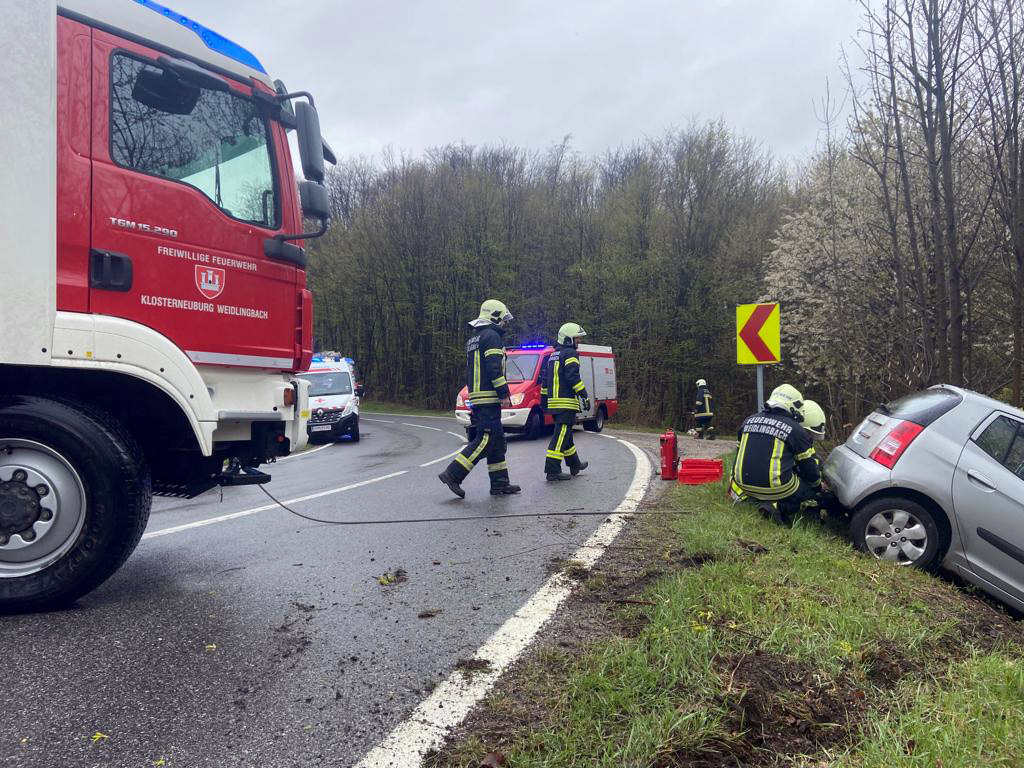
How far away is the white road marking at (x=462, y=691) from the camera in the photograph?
2.15 metres

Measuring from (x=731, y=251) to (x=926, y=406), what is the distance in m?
24.7

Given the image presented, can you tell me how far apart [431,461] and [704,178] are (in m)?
23.3

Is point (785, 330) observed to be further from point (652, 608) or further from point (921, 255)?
A: point (652, 608)

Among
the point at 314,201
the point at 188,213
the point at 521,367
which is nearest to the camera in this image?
the point at 188,213

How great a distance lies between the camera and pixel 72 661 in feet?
9.31

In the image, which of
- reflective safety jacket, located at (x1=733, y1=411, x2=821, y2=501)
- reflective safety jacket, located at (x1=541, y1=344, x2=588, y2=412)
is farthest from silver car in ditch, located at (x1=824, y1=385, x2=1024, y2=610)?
reflective safety jacket, located at (x1=541, y1=344, x2=588, y2=412)

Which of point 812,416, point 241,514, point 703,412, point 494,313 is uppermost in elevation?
point 494,313

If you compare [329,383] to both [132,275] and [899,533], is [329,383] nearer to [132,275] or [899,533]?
[132,275]

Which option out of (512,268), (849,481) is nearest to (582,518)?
(849,481)

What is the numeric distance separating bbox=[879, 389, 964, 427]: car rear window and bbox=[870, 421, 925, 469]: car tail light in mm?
64

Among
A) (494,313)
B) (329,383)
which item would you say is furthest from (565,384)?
(329,383)

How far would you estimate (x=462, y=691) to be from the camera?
8.38 feet

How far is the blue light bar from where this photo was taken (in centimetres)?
410

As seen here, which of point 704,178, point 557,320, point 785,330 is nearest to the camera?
point 785,330
